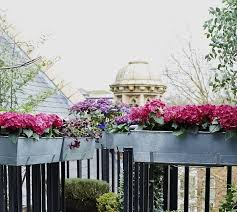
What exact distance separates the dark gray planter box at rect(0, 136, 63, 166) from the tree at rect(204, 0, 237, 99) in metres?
0.94

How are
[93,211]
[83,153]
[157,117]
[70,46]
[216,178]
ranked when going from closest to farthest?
[157,117] < [83,153] < [93,211] < [216,178] < [70,46]

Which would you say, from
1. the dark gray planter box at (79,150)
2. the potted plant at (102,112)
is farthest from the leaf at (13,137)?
the potted plant at (102,112)

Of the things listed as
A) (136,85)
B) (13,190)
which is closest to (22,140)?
(13,190)

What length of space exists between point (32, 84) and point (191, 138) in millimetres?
3928

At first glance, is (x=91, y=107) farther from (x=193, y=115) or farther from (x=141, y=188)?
(x=193, y=115)

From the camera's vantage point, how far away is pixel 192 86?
19.6 feet

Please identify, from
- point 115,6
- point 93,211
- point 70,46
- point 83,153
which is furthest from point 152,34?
point 83,153

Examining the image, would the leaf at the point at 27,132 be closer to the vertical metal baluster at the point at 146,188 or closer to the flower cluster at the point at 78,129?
the flower cluster at the point at 78,129

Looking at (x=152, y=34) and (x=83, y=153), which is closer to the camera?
(x=83, y=153)

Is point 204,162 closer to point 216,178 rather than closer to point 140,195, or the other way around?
point 140,195

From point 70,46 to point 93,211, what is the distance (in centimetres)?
302

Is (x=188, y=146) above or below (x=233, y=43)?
below

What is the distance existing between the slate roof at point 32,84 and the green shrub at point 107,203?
1696 millimetres

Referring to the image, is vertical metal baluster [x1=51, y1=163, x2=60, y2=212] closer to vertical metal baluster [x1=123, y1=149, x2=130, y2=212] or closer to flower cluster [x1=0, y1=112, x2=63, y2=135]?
flower cluster [x1=0, y1=112, x2=63, y2=135]
